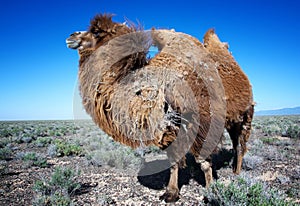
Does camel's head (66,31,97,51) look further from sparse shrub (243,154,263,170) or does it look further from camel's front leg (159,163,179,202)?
sparse shrub (243,154,263,170)

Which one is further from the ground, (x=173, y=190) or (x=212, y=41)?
(x=212, y=41)

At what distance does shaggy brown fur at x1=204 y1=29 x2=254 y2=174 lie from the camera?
4648 mm

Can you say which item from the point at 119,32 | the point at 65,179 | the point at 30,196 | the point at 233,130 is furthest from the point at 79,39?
the point at 233,130

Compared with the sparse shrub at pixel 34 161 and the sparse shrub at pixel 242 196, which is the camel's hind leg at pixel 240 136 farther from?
the sparse shrub at pixel 34 161

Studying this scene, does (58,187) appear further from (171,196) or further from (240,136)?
(240,136)

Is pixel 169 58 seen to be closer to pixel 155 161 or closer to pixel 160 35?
pixel 160 35

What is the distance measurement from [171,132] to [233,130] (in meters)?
3.00

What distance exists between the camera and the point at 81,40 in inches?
135

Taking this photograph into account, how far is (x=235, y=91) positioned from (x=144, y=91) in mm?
2443

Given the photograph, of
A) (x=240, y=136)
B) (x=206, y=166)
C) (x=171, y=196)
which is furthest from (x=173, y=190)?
(x=240, y=136)

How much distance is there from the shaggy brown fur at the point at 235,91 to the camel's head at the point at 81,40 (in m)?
2.51

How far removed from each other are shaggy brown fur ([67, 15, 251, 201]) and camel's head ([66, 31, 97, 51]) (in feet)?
0.07

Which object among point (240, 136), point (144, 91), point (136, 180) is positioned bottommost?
point (136, 180)

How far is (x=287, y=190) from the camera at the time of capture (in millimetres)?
4633
